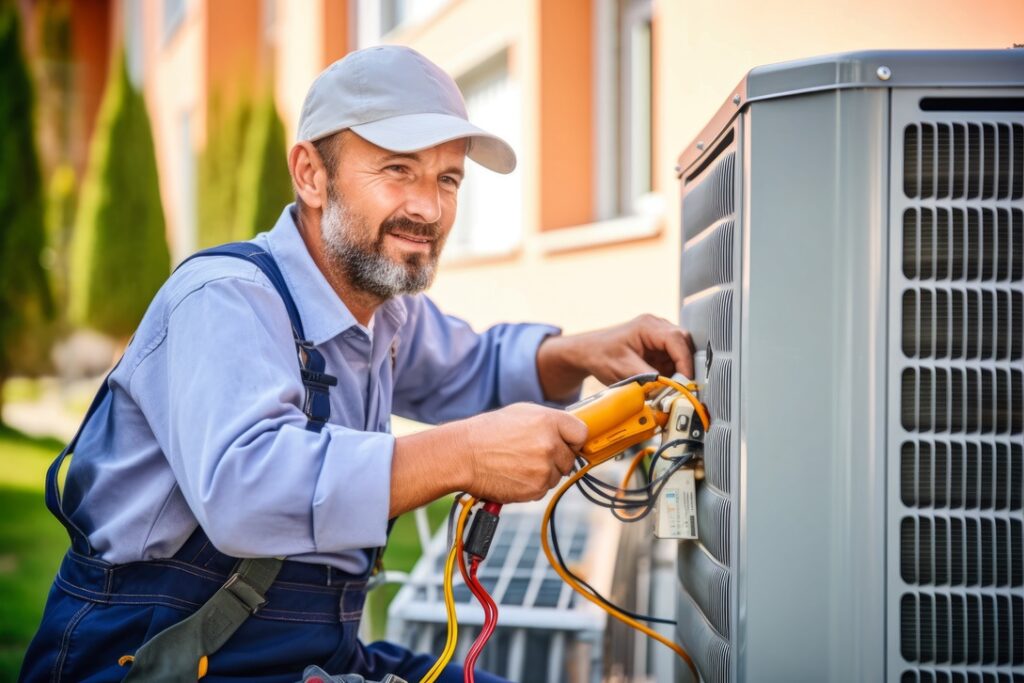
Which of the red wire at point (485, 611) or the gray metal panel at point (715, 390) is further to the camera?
the red wire at point (485, 611)

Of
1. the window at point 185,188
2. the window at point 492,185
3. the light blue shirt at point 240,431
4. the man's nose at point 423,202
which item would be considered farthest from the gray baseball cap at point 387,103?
the window at point 185,188

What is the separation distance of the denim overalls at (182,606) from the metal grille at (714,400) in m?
0.57

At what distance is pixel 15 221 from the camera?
31.2 feet

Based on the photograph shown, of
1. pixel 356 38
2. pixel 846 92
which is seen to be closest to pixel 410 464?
pixel 846 92

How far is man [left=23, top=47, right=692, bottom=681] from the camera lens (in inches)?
50.6

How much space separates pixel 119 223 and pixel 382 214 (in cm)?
1100

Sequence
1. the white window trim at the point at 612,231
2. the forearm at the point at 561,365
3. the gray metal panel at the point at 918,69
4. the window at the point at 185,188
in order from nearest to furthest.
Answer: the gray metal panel at the point at 918,69, the forearm at the point at 561,365, the white window trim at the point at 612,231, the window at the point at 185,188

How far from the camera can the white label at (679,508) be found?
60.9 inches

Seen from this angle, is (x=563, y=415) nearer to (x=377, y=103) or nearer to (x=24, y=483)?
(x=377, y=103)

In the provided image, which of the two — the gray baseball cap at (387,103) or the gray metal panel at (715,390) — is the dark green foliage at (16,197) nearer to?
the gray baseball cap at (387,103)

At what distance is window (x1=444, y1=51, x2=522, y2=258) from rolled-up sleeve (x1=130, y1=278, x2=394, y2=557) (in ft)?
15.7

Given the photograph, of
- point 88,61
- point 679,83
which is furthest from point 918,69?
point 88,61

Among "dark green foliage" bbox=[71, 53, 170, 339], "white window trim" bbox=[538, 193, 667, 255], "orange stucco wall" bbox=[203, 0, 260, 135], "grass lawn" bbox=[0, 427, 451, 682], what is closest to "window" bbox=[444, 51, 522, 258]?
"white window trim" bbox=[538, 193, 667, 255]

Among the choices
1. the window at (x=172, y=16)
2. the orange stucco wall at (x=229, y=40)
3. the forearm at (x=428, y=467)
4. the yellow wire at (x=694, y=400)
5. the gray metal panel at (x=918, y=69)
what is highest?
the window at (x=172, y=16)
